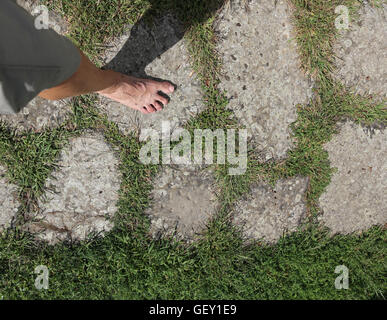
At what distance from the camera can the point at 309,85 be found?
2.36 metres

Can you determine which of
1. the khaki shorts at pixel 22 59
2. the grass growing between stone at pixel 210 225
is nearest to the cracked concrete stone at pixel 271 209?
the grass growing between stone at pixel 210 225

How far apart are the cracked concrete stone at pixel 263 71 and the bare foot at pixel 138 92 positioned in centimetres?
46

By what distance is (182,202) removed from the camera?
235 cm

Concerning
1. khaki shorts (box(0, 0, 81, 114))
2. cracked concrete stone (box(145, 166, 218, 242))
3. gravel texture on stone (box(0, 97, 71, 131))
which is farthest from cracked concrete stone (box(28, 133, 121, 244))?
khaki shorts (box(0, 0, 81, 114))

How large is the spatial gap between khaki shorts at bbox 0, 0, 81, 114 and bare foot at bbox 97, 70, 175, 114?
2.32ft

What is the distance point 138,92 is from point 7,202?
49.3 inches

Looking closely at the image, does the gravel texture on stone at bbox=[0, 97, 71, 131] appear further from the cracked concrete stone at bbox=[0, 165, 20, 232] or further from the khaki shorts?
the khaki shorts

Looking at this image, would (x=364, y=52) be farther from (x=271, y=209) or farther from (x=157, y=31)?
(x=157, y=31)

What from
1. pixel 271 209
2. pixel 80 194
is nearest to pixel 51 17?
pixel 80 194

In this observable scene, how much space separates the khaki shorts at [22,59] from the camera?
3.66 ft

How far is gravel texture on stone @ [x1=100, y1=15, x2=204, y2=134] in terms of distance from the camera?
2262mm

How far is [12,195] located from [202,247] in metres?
1.44

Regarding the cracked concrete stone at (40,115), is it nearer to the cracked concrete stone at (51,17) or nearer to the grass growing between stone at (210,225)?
the grass growing between stone at (210,225)
